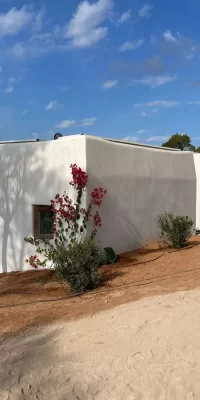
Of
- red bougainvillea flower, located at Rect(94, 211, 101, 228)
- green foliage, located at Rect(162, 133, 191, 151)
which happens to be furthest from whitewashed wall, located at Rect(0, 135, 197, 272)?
green foliage, located at Rect(162, 133, 191, 151)

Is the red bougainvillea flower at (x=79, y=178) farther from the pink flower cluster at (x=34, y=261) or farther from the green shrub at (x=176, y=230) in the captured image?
the green shrub at (x=176, y=230)

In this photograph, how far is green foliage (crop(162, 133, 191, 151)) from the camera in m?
34.6

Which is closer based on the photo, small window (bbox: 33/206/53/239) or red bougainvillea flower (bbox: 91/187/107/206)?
red bougainvillea flower (bbox: 91/187/107/206)

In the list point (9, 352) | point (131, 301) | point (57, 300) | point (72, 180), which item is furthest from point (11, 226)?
point (9, 352)

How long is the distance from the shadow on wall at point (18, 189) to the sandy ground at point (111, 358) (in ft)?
15.0

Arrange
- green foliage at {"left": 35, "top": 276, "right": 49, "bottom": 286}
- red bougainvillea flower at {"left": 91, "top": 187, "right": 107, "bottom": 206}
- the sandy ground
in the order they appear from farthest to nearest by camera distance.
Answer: red bougainvillea flower at {"left": 91, "top": 187, "right": 107, "bottom": 206} < green foliage at {"left": 35, "top": 276, "right": 49, "bottom": 286} < the sandy ground

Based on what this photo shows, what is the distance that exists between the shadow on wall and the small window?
0.16m

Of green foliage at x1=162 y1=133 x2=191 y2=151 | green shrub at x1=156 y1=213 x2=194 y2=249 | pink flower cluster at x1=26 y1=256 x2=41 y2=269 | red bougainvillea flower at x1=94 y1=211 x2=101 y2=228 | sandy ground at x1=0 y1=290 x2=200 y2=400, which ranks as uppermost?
green foliage at x1=162 y1=133 x2=191 y2=151

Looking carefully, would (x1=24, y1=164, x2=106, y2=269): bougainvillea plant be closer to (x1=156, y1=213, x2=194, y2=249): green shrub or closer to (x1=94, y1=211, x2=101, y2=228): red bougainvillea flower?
(x1=94, y1=211, x2=101, y2=228): red bougainvillea flower

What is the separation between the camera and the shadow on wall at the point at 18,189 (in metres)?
8.98

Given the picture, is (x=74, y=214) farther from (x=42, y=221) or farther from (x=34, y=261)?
(x=34, y=261)

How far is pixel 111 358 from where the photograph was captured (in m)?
3.75

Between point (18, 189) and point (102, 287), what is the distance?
3.60 metres

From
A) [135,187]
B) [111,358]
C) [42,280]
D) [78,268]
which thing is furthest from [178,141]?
[111,358]
